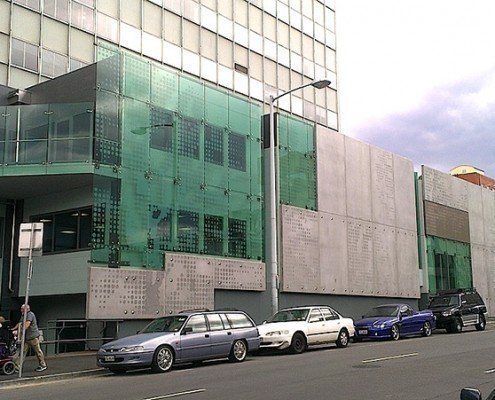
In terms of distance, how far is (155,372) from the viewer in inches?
610

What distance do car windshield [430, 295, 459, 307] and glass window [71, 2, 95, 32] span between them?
848 inches

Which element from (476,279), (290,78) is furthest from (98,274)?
(476,279)

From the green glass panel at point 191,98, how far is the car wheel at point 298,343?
1027 cm

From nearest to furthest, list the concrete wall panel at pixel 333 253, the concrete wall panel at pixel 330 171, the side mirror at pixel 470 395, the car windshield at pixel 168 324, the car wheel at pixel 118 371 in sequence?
1. the side mirror at pixel 470 395
2. the car wheel at pixel 118 371
3. the car windshield at pixel 168 324
4. the concrete wall panel at pixel 333 253
5. the concrete wall panel at pixel 330 171

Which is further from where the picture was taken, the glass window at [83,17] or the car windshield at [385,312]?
the glass window at [83,17]

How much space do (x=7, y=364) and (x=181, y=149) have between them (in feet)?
38.7

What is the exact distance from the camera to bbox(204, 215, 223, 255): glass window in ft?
84.0

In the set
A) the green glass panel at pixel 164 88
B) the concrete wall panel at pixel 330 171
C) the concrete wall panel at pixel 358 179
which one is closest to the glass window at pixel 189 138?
the green glass panel at pixel 164 88

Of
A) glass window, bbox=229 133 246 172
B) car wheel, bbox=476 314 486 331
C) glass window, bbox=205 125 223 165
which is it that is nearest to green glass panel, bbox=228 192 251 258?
glass window, bbox=229 133 246 172

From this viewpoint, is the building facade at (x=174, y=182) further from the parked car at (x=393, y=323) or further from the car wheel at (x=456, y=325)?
the car wheel at (x=456, y=325)

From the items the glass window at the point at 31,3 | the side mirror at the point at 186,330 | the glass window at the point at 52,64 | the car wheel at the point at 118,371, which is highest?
the glass window at the point at 31,3

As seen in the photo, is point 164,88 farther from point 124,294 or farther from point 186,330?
point 186,330

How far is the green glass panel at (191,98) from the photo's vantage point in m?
25.6

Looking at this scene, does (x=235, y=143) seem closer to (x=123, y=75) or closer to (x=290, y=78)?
(x=123, y=75)
